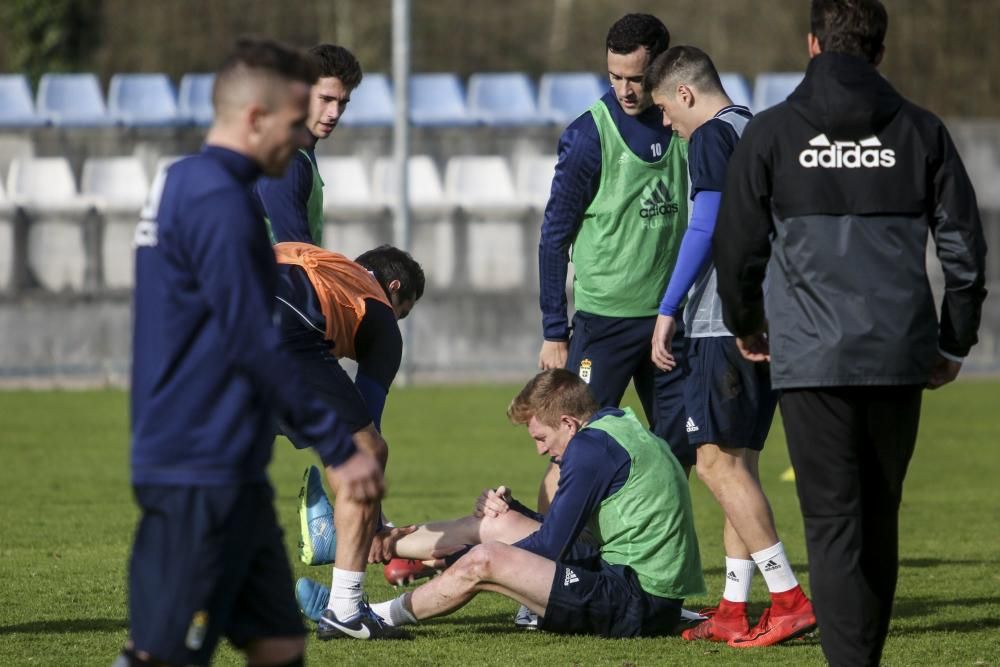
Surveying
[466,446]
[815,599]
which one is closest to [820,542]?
[815,599]

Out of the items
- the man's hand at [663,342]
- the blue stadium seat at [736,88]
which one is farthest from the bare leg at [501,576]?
the blue stadium seat at [736,88]

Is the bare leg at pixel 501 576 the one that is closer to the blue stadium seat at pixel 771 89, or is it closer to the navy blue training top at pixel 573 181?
the navy blue training top at pixel 573 181

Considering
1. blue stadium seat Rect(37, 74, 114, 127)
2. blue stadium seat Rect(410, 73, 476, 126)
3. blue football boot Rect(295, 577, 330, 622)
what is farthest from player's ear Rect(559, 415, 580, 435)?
blue stadium seat Rect(37, 74, 114, 127)

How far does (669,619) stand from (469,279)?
1299cm

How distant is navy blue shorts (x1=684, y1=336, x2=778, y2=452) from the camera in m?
6.12

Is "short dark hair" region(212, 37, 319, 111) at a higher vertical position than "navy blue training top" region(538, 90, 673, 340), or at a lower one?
higher

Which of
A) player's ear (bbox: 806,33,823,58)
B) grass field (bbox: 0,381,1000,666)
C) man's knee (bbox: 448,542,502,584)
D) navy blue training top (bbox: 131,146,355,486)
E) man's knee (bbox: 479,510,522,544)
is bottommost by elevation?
grass field (bbox: 0,381,1000,666)

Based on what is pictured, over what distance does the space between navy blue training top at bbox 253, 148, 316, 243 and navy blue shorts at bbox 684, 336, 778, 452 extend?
1.63 metres

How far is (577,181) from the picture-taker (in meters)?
6.86

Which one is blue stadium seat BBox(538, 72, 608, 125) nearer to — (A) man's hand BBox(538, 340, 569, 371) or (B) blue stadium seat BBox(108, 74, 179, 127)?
(B) blue stadium seat BBox(108, 74, 179, 127)

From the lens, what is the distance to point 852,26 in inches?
179

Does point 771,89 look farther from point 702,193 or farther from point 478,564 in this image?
point 478,564

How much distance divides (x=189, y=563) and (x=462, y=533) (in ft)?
10.9

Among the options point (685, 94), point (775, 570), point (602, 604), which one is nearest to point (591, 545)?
point (602, 604)
